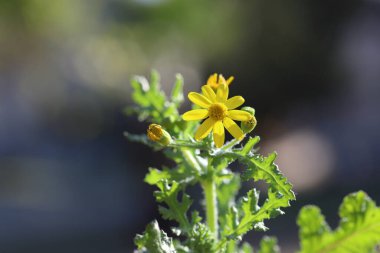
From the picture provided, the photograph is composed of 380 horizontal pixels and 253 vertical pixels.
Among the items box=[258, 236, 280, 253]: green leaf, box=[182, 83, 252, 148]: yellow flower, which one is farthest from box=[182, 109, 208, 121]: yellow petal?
box=[258, 236, 280, 253]: green leaf

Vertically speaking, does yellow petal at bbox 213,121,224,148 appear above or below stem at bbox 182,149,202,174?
below

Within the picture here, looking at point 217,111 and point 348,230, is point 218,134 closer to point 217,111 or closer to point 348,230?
point 217,111

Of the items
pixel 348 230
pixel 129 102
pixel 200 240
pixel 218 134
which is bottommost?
pixel 348 230

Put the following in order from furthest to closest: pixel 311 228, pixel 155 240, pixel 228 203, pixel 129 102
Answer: pixel 129 102, pixel 228 203, pixel 155 240, pixel 311 228

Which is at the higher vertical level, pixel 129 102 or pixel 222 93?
pixel 129 102

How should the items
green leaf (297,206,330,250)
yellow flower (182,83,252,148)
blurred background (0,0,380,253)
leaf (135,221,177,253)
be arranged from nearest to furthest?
green leaf (297,206,330,250), leaf (135,221,177,253), yellow flower (182,83,252,148), blurred background (0,0,380,253)

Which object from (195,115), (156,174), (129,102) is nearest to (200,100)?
(195,115)

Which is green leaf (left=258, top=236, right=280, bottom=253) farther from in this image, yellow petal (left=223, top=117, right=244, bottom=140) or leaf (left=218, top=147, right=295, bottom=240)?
yellow petal (left=223, top=117, right=244, bottom=140)
